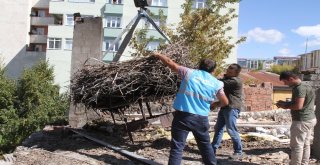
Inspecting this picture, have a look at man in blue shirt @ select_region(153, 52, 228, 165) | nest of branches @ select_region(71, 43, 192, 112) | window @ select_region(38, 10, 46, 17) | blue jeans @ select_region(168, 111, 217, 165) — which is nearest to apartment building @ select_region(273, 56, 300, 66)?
window @ select_region(38, 10, 46, 17)

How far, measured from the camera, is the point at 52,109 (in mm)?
22812

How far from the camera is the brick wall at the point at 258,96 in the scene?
19.8 m

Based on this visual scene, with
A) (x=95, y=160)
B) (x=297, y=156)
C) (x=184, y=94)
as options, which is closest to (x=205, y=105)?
(x=184, y=94)

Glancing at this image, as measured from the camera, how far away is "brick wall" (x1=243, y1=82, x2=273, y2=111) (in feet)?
65.0

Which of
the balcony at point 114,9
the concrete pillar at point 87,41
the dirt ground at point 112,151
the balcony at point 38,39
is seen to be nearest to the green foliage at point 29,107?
the concrete pillar at point 87,41

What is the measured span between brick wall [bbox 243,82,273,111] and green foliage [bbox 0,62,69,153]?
8.56 m

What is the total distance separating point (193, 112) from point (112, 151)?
2.66m

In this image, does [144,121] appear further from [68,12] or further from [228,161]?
[68,12]

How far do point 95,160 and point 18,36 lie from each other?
128 feet

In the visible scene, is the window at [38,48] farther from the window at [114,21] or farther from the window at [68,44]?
the window at [114,21]

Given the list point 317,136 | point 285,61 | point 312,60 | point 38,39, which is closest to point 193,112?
point 317,136

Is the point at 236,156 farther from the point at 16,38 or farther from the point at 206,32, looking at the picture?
the point at 16,38

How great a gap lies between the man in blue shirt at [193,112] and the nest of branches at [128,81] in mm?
1319

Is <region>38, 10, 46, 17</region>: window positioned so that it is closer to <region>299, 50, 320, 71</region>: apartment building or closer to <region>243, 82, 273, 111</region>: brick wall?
<region>299, 50, 320, 71</region>: apartment building
